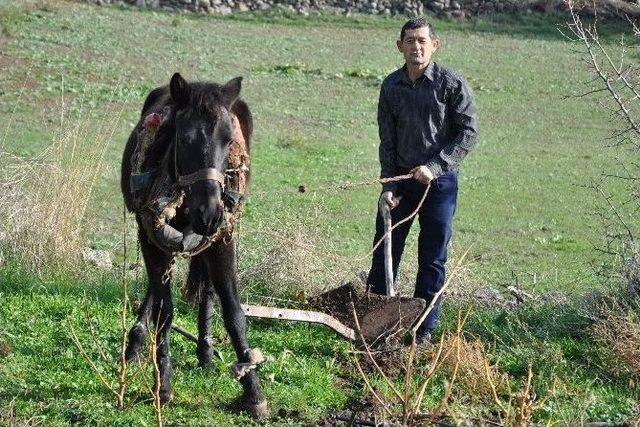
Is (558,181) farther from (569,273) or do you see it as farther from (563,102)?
(563,102)

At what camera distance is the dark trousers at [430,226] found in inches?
296

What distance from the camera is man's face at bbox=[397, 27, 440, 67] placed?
731 centimetres

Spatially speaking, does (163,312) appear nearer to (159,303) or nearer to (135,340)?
(159,303)

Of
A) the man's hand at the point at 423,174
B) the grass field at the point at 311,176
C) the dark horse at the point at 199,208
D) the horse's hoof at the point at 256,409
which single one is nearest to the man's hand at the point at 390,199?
the man's hand at the point at 423,174

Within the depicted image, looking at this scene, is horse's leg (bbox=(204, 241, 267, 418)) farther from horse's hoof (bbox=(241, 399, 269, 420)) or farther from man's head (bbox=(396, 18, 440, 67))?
man's head (bbox=(396, 18, 440, 67))

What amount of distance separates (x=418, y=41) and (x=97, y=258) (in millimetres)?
4486

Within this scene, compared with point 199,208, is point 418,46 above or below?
above

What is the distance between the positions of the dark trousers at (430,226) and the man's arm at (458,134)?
17 cm

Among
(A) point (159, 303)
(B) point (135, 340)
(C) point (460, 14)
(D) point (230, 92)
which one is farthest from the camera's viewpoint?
(C) point (460, 14)

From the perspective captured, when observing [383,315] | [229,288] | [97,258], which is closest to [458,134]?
[383,315]

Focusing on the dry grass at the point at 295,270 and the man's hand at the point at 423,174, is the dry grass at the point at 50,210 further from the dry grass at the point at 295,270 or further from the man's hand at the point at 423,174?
the man's hand at the point at 423,174

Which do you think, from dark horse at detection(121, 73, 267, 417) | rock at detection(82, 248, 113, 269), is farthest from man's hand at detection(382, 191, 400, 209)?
rock at detection(82, 248, 113, 269)

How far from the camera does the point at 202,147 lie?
594 centimetres

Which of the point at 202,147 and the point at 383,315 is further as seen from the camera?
the point at 383,315
